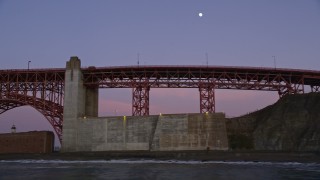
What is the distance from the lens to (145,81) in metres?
83.1

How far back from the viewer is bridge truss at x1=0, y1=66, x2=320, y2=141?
82.4 m

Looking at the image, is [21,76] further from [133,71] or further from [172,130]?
[172,130]

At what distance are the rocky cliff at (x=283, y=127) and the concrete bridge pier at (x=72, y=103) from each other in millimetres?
29242

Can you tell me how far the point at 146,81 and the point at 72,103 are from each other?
49.7 feet

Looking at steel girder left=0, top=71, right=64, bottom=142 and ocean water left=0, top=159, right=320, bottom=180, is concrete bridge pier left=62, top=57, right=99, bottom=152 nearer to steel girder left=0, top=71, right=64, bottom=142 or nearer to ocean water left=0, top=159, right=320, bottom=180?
steel girder left=0, top=71, right=64, bottom=142

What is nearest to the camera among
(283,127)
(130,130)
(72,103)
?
(283,127)

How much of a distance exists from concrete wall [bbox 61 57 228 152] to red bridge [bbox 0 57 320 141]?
3792 millimetres

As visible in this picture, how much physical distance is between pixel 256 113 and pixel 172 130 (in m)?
18.7

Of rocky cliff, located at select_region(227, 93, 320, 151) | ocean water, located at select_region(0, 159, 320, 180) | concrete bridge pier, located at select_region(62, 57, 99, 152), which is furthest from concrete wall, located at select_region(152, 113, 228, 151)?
ocean water, located at select_region(0, 159, 320, 180)

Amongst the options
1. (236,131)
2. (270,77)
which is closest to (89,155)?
(236,131)

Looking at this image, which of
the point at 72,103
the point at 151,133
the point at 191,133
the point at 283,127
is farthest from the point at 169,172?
the point at 72,103

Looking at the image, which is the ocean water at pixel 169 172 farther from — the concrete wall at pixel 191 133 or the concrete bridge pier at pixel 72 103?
the concrete bridge pier at pixel 72 103

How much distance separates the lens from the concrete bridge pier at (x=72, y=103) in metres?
80.2

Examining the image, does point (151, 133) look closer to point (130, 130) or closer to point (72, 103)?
point (130, 130)
